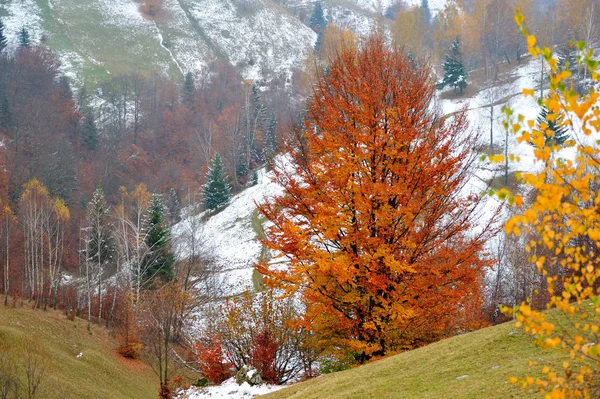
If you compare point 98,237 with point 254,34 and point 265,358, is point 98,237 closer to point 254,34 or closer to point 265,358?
point 265,358

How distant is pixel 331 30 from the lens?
91500 mm

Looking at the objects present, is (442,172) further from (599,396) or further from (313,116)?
(599,396)

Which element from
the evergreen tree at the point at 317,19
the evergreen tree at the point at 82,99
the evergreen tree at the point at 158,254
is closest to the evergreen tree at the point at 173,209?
the evergreen tree at the point at 158,254

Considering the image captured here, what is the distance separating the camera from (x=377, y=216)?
1001 cm

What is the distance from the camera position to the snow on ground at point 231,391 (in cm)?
1267

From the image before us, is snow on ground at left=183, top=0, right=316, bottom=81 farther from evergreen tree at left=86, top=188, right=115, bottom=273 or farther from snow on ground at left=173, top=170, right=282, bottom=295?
evergreen tree at left=86, top=188, right=115, bottom=273

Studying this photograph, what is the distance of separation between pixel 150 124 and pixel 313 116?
6609cm

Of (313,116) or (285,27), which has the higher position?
(285,27)

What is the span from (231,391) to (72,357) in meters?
12.0

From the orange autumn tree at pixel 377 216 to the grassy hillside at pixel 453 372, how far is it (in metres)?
0.95

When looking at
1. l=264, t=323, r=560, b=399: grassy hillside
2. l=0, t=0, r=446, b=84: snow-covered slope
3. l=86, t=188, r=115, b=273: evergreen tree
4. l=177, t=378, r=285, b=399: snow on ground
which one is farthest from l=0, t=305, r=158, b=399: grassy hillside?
l=0, t=0, r=446, b=84: snow-covered slope

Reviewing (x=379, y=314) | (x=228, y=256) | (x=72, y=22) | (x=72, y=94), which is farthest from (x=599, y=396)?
(x=72, y=22)

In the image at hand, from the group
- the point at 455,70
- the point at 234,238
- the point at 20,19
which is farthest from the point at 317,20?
the point at 234,238

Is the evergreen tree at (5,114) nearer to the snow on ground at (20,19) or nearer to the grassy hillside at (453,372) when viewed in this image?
the snow on ground at (20,19)
